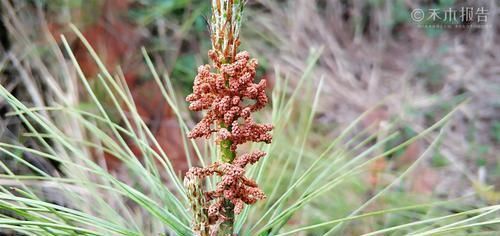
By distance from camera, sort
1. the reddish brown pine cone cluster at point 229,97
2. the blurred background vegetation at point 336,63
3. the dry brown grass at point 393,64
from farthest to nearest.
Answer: the dry brown grass at point 393,64 → the blurred background vegetation at point 336,63 → the reddish brown pine cone cluster at point 229,97

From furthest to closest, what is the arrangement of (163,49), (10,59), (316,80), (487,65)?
1. (487,65)
2. (316,80)
3. (163,49)
4. (10,59)

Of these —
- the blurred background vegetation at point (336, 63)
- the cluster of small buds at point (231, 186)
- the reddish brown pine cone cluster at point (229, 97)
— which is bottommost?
the cluster of small buds at point (231, 186)

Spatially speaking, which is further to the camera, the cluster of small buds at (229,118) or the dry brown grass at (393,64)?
the dry brown grass at (393,64)

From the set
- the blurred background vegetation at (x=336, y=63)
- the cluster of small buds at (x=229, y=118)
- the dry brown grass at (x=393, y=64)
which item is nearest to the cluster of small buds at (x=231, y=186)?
the cluster of small buds at (x=229, y=118)

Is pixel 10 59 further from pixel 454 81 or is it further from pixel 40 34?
pixel 454 81

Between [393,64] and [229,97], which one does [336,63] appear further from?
[229,97]

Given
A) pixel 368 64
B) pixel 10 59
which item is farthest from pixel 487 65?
pixel 10 59

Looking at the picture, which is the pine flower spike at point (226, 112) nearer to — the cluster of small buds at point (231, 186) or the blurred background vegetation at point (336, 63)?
the cluster of small buds at point (231, 186)

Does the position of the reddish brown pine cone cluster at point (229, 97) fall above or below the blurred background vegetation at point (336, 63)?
below
